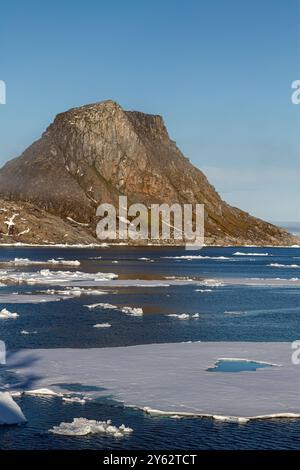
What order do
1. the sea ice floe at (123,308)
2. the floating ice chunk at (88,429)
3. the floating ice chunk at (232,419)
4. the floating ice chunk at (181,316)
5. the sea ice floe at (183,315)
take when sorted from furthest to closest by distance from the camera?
the sea ice floe at (123,308) < the sea ice floe at (183,315) < the floating ice chunk at (181,316) < the floating ice chunk at (232,419) < the floating ice chunk at (88,429)

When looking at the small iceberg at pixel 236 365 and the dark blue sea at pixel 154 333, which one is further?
the small iceberg at pixel 236 365

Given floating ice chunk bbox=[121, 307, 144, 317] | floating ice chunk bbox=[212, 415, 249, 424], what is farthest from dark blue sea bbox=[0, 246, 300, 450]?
floating ice chunk bbox=[121, 307, 144, 317]

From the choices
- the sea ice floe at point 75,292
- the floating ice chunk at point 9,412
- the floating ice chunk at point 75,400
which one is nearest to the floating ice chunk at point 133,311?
the sea ice floe at point 75,292

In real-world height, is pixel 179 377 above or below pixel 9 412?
above

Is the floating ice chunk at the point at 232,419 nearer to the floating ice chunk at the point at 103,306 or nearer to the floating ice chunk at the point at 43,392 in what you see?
the floating ice chunk at the point at 43,392

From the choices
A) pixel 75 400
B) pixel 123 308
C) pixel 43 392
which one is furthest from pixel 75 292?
pixel 75 400

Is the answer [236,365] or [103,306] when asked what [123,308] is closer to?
[103,306]
